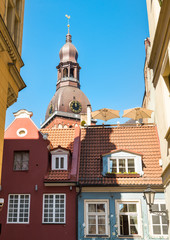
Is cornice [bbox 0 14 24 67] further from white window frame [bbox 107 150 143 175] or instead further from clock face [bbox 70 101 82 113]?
clock face [bbox 70 101 82 113]

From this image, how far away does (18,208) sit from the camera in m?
17.0

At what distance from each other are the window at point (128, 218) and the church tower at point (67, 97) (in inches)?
1934

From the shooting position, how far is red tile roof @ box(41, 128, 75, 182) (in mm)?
17491

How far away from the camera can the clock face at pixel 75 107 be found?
6788cm

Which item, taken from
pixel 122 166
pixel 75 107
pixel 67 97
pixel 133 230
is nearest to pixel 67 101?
pixel 67 97

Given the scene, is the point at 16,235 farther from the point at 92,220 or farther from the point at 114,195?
the point at 114,195

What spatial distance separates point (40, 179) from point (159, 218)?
632cm

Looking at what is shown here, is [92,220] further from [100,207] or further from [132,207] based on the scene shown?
[132,207]

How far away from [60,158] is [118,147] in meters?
3.58

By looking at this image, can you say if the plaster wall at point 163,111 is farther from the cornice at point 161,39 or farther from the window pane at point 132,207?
the window pane at point 132,207

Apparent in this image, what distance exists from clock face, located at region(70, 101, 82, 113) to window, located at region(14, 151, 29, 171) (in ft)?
161

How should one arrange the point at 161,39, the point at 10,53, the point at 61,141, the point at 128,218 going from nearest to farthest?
1. the point at 161,39
2. the point at 10,53
3. the point at 128,218
4. the point at 61,141

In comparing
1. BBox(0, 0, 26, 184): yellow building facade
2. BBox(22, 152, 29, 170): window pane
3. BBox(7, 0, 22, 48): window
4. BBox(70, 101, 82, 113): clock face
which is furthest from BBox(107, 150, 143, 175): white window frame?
BBox(70, 101, 82, 113): clock face

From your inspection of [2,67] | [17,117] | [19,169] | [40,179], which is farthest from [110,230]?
[2,67]
